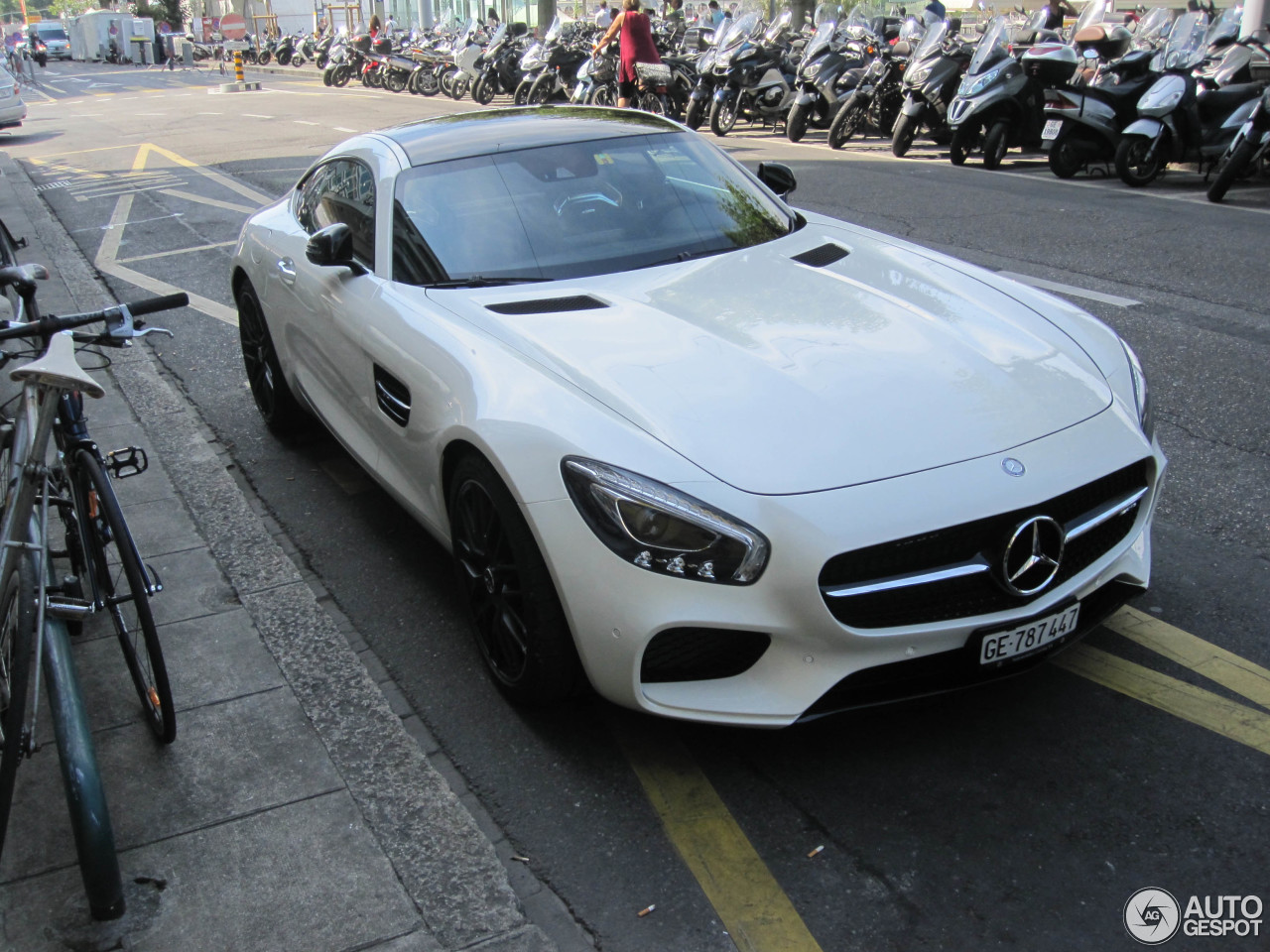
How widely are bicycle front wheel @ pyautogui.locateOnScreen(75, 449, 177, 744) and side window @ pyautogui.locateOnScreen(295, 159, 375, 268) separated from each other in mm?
1397

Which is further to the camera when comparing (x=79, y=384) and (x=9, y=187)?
(x=9, y=187)

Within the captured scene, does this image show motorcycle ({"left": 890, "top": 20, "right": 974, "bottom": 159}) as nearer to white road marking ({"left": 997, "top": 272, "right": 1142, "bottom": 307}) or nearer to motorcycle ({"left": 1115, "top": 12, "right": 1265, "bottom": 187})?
motorcycle ({"left": 1115, "top": 12, "right": 1265, "bottom": 187})

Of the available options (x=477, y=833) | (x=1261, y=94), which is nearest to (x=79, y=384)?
(x=477, y=833)

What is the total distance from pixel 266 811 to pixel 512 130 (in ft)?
8.76

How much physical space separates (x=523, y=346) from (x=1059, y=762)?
174 cm

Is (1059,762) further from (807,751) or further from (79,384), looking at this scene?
(79,384)

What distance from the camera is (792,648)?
8.42ft

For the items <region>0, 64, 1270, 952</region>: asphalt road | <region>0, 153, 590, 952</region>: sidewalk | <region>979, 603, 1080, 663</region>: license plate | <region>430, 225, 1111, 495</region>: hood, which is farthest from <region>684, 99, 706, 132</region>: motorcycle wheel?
<region>979, 603, 1080, 663</region>: license plate

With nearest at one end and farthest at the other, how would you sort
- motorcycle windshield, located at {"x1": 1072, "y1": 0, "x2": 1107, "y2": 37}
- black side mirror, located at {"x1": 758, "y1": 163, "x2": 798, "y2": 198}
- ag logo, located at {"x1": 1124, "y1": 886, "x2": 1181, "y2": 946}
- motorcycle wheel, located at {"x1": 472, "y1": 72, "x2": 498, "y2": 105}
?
ag logo, located at {"x1": 1124, "y1": 886, "x2": 1181, "y2": 946}, black side mirror, located at {"x1": 758, "y1": 163, "x2": 798, "y2": 198}, motorcycle windshield, located at {"x1": 1072, "y1": 0, "x2": 1107, "y2": 37}, motorcycle wheel, located at {"x1": 472, "y1": 72, "x2": 498, "y2": 105}

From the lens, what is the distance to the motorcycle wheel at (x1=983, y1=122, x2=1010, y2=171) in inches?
484

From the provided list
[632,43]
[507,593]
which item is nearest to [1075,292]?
[507,593]

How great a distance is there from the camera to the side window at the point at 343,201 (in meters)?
4.11

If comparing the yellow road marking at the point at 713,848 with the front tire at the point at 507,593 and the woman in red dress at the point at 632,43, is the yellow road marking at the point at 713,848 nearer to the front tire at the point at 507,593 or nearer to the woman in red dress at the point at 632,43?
the front tire at the point at 507,593

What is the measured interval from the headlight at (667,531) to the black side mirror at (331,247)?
5.61ft
